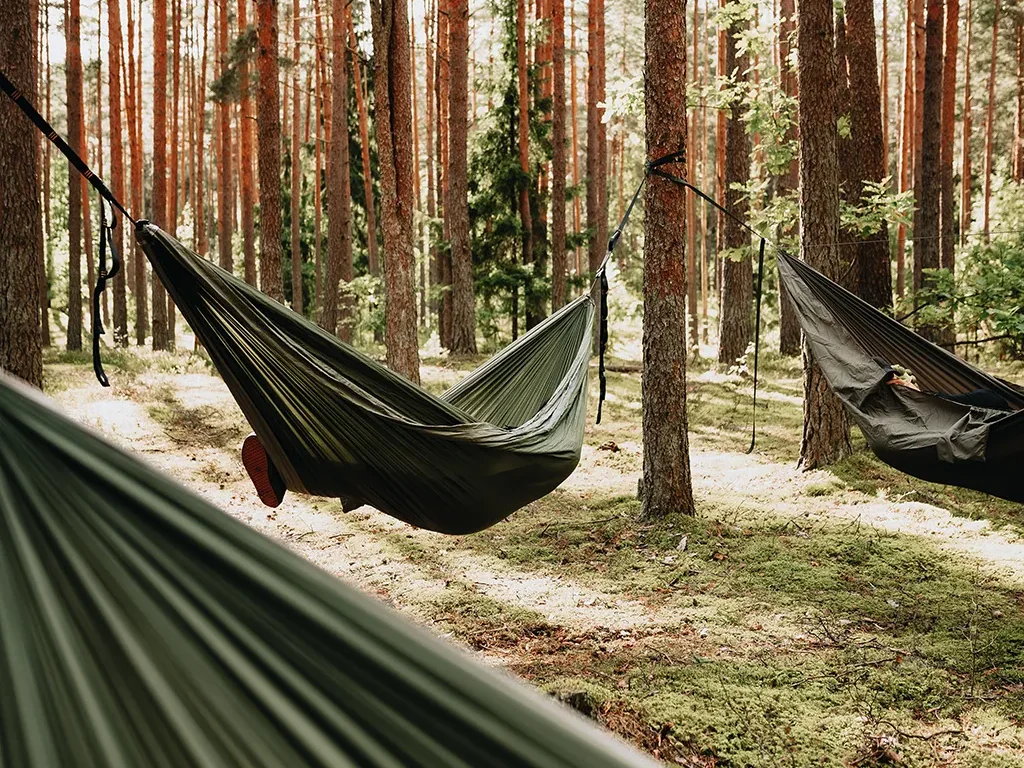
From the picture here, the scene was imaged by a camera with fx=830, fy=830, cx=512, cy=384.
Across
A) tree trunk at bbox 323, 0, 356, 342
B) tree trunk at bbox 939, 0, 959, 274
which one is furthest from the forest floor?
tree trunk at bbox 939, 0, 959, 274

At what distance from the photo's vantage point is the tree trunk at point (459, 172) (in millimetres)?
8273

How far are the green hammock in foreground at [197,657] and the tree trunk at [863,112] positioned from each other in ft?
18.1

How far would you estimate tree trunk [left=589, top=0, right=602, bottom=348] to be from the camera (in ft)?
32.7

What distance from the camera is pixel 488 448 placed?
245cm

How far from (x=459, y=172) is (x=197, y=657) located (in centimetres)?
814

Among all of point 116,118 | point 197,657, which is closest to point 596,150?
point 116,118

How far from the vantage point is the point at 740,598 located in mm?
3184

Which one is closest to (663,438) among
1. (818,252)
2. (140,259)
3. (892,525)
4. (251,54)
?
(892,525)

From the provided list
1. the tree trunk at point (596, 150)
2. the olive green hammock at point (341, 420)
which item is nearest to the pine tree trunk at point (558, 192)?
the tree trunk at point (596, 150)

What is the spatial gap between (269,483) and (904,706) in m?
1.92

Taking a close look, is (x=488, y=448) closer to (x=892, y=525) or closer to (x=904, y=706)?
(x=904, y=706)

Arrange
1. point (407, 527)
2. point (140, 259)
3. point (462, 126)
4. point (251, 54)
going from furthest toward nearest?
point (140, 259) → point (462, 126) → point (251, 54) → point (407, 527)

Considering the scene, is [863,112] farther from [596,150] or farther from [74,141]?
[74,141]

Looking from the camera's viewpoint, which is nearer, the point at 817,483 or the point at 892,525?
the point at 892,525
